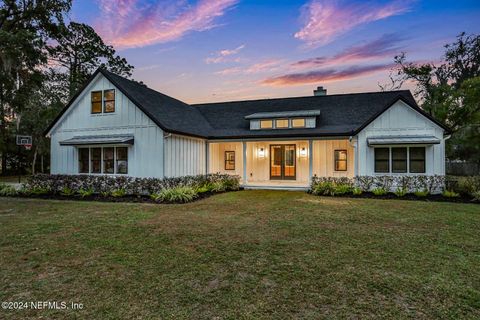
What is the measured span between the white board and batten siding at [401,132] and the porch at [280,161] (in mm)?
1812

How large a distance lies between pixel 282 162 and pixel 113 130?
8794 millimetres

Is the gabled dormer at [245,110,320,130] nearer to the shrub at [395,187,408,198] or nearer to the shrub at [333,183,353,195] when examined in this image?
the shrub at [333,183,353,195]

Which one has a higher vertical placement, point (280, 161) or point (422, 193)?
point (280, 161)

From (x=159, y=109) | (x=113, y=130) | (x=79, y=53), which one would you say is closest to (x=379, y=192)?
(x=159, y=109)

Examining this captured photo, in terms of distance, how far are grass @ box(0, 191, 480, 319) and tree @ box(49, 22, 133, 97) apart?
23.5m

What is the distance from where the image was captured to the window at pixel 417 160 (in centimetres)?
1155

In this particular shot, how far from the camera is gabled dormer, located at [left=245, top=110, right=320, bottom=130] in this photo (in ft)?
47.3

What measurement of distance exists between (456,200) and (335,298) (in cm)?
991

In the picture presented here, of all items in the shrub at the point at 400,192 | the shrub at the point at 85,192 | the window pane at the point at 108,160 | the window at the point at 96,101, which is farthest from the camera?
the window at the point at 96,101

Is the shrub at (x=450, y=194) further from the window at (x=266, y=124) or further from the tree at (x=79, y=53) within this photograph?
the tree at (x=79, y=53)

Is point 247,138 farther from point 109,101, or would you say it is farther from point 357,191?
point 109,101

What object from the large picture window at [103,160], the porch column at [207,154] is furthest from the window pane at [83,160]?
the porch column at [207,154]

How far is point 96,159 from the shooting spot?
12648 millimetres

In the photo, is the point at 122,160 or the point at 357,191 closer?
the point at 357,191
